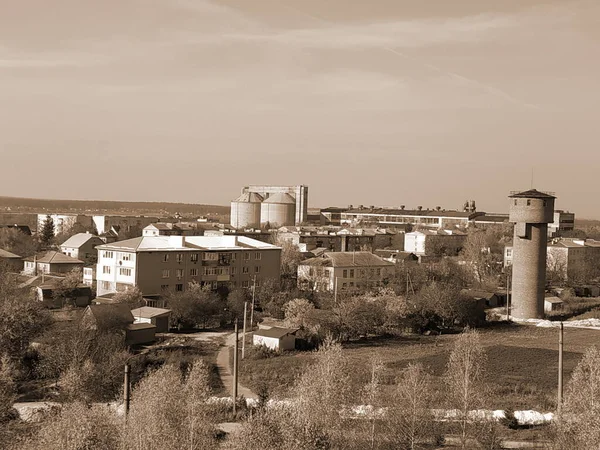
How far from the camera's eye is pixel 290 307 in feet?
101

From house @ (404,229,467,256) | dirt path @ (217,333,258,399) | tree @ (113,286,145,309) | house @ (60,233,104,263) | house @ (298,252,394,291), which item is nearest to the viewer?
dirt path @ (217,333,258,399)

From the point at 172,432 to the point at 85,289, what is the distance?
26067mm

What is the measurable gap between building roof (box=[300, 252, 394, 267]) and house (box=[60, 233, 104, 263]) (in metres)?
15.8

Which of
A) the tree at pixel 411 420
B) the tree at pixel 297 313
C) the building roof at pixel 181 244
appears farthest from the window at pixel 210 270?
the tree at pixel 411 420

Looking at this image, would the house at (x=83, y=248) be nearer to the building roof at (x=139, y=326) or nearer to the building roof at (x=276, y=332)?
the building roof at (x=139, y=326)

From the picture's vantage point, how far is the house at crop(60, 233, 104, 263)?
49219 mm

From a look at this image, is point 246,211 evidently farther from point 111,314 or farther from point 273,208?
point 111,314

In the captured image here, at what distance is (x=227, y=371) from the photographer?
23.3m

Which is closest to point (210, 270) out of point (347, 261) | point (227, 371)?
point (347, 261)

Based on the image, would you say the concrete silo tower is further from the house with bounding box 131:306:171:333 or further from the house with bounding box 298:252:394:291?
the house with bounding box 131:306:171:333

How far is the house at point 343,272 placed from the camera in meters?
41.5

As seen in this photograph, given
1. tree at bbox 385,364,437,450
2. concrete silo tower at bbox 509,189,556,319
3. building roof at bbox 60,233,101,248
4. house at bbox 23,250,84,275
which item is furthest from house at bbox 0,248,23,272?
tree at bbox 385,364,437,450

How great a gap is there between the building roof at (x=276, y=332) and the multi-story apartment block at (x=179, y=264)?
9.80 m

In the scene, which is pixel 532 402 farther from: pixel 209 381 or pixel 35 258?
pixel 35 258
